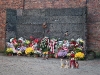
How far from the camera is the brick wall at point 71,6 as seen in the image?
55.9ft

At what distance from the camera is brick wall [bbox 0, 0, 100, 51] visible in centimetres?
1703

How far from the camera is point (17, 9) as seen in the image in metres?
17.8

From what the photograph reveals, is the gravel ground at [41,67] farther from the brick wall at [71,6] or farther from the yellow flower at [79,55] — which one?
the brick wall at [71,6]

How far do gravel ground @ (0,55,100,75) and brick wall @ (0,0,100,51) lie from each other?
1.73m

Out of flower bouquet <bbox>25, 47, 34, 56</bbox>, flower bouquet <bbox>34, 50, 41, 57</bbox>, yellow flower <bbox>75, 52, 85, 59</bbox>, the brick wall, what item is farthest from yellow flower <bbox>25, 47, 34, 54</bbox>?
yellow flower <bbox>75, 52, 85, 59</bbox>

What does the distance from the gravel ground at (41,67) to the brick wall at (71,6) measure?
68.3 inches

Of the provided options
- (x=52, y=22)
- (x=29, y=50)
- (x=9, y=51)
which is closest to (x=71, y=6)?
(x=52, y=22)

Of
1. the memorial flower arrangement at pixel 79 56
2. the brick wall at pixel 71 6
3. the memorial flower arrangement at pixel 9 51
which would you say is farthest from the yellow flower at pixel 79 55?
the memorial flower arrangement at pixel 9 51

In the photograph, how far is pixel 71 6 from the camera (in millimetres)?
17406

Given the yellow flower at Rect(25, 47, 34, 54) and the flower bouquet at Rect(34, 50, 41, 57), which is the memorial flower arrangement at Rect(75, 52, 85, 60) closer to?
the flower bouquet at Rect(34, 50, 41, 57)

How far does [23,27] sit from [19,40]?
2.43 feet

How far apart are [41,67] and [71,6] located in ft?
17.2

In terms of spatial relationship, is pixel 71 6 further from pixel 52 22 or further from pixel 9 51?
pixel 9 51

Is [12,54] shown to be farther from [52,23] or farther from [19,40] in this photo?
[52,23]
